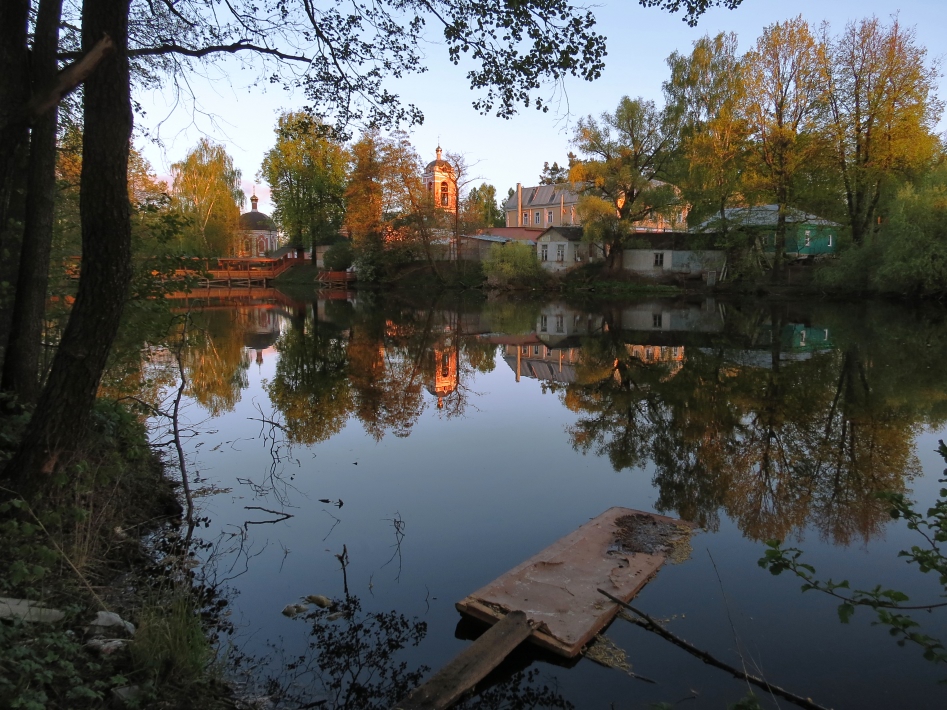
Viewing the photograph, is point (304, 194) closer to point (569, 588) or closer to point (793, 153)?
point (793, 153)

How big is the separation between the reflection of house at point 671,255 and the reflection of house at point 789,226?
1722 mm

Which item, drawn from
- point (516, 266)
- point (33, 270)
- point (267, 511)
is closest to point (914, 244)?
point (516, 266)

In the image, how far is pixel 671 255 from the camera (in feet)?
156

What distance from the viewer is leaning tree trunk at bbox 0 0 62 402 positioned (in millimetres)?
6195

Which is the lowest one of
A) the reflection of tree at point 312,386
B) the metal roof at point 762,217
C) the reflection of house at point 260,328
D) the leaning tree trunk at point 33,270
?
the reflection of tree at point 312,386

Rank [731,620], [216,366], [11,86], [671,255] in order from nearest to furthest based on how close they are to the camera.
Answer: [11,86]
[731,620]
[216,366]
[671,255]

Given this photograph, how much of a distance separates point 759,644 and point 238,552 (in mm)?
4582

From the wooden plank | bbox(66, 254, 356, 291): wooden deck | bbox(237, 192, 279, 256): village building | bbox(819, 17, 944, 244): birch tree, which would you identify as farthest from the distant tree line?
bbox(237, 192, 279, 256): village building

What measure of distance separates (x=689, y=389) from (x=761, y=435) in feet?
12.2

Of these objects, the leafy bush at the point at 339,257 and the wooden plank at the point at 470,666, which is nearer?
the wooden plank at the point at 470,666

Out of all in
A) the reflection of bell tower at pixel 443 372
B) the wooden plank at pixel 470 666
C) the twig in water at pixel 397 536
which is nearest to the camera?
the wooden plank at pixel 470 666

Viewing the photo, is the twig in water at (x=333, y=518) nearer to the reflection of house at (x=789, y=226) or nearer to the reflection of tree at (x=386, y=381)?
the reflection of tree at (x=386, y=381)

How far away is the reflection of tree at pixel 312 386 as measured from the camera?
11188 mm

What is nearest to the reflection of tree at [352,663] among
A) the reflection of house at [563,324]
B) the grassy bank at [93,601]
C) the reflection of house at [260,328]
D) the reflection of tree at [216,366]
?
the grassy bank at [93,601]
